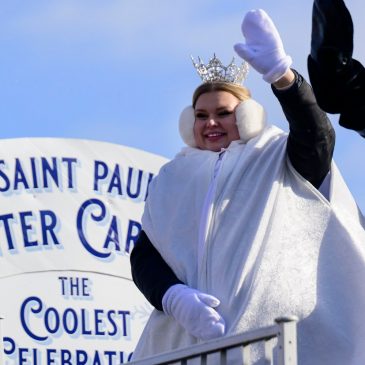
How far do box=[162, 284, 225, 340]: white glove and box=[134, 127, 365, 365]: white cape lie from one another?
5cm

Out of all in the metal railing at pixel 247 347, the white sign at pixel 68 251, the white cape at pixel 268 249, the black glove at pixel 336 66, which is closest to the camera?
the metal railing at pixel 247 347

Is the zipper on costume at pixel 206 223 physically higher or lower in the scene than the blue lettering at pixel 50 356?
higher

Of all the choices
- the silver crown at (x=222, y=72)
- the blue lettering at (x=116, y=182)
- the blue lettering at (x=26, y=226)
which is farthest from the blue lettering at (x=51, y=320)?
the silver crown at (x=222, y=72)

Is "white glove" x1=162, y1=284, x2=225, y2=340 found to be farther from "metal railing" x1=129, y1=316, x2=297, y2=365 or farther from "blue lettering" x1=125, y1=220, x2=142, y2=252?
"blue lettering" x1=125, y1=220, x2=142, y2=252

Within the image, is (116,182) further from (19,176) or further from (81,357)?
(81,357)

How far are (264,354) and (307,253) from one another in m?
0.60

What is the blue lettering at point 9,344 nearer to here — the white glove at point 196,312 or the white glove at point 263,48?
the white glove at point 196,312

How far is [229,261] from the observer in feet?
21.8

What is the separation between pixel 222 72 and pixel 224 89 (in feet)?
0.79

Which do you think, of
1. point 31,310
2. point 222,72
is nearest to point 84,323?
point 31,310

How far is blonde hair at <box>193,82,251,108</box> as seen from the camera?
23.2 ft

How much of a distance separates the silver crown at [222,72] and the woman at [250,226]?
22 cm

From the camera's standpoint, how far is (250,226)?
6.71m

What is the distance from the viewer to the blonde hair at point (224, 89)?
7.07 metres
